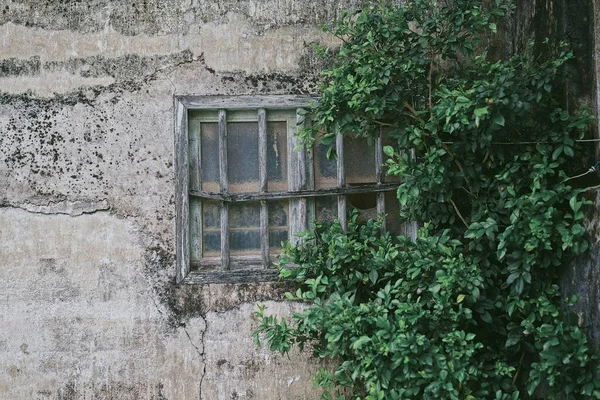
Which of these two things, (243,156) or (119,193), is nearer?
(119,193)

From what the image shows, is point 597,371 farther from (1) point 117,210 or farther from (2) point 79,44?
(2) point 79,44

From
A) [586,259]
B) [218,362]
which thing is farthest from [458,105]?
[218,362]

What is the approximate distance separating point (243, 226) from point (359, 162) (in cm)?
85

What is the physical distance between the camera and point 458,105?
3.43m

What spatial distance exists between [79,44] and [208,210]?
4.28ft

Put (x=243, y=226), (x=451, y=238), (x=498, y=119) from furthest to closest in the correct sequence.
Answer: (x=243, y=226), (x=451, y=238), (x=498, y=119)

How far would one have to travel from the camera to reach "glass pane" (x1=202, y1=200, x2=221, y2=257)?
13.9 ft

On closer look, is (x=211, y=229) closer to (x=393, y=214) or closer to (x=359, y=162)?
(x=359, y=162)

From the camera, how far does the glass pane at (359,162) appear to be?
14.0 ft

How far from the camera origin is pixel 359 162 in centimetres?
427

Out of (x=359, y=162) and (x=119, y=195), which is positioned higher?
(x=359, y=162)

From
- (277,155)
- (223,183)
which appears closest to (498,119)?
(277,155)

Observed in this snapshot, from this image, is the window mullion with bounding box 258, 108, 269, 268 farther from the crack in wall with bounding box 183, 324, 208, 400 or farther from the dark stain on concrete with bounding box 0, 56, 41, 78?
the dark stain on concrete with bounding box 0, 56, 41, 78

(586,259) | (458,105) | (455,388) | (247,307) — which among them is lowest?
(455,388)
